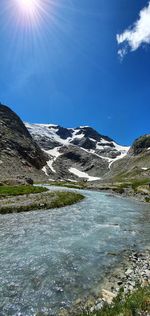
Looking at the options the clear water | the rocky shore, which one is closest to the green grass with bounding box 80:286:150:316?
the rocky shore

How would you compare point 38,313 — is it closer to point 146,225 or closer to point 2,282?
point 2,282

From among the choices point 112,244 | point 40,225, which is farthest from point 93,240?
point 40,225

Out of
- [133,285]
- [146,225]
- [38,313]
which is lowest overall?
[38,313]

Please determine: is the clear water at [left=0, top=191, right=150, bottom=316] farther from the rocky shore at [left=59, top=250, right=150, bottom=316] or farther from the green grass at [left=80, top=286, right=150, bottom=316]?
the green grass at [left=80, top=286, right=150, bottom=316]

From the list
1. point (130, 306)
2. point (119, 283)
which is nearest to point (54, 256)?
point (119, 283)

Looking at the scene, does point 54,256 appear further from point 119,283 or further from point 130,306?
point 130,306

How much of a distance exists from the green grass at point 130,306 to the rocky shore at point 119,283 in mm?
274

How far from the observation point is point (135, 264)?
16.4 m

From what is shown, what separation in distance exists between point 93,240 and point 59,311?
11.0 meters

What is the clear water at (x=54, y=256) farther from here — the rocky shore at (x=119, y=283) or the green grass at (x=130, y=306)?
the green grass at (x=130, y=306)

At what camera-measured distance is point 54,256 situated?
58.1ft

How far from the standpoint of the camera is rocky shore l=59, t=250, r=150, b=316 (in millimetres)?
11164

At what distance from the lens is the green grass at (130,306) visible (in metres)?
9.74

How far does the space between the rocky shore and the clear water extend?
55 centimetres
